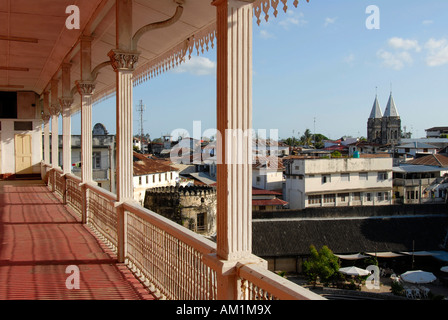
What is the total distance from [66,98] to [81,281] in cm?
653

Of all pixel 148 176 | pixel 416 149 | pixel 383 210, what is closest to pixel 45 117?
pixel 148 176

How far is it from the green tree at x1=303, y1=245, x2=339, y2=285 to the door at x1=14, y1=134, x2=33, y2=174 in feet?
65.9

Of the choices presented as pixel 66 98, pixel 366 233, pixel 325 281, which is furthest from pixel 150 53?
pixel 366 233

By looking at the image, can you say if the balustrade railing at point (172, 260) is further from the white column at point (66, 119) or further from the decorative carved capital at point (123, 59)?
the white column at point (66, 119)

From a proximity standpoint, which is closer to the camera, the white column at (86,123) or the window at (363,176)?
the white column at (86,123)

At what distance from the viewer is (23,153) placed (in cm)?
1524

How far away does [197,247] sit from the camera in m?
3.13

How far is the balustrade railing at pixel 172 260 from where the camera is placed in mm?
2340

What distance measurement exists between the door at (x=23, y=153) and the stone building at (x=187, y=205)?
10912 millimetres

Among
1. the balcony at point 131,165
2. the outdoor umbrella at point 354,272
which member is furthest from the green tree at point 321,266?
the balcony at point 131,165

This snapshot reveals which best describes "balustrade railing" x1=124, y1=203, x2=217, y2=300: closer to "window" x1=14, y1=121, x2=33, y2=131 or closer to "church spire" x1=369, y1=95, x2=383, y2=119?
"window" x1=14, y1=121, x2=33, y2=131

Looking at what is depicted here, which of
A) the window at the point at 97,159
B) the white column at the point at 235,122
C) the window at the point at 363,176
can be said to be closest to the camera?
the white column at the point at 235,122

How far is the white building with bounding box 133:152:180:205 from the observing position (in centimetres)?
3425
